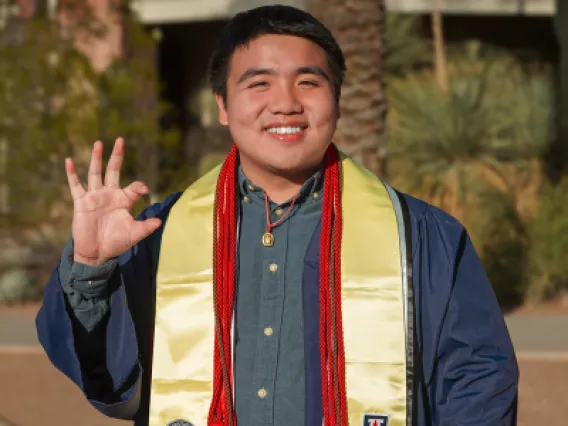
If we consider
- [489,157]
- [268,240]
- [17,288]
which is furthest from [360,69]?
[268,240]

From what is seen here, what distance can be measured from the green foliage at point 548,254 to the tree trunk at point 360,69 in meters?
2.91

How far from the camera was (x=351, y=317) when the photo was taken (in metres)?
2.86

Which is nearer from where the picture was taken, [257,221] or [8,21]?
[257,221]

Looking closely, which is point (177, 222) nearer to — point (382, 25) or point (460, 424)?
point (460, 424)

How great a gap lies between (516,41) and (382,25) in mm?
8298

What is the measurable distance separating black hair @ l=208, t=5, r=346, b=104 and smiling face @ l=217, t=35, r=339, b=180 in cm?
2

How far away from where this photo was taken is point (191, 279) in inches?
116

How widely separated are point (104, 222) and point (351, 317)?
683 mm

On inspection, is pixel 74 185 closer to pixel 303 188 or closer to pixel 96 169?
pixel 96 169

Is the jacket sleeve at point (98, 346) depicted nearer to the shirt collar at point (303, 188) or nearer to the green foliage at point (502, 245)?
the shirt collar at point (303, 188)

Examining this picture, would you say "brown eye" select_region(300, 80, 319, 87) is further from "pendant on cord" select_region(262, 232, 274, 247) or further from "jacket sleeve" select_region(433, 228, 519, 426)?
"jacket sleeve" select_region(433, 228, 519, 426)

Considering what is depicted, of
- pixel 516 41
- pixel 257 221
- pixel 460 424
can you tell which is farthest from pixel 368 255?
pixel 516 41

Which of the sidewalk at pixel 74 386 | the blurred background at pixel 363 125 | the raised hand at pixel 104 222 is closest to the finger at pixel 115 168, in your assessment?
the raised hand at pixel 104 222

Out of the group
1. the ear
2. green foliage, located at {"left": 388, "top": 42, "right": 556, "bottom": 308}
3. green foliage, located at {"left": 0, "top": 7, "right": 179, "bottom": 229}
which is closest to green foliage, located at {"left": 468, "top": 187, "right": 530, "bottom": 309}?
green foliage, located at {"left": 388, "top": 42, "right": 556, "bottom": 308}
